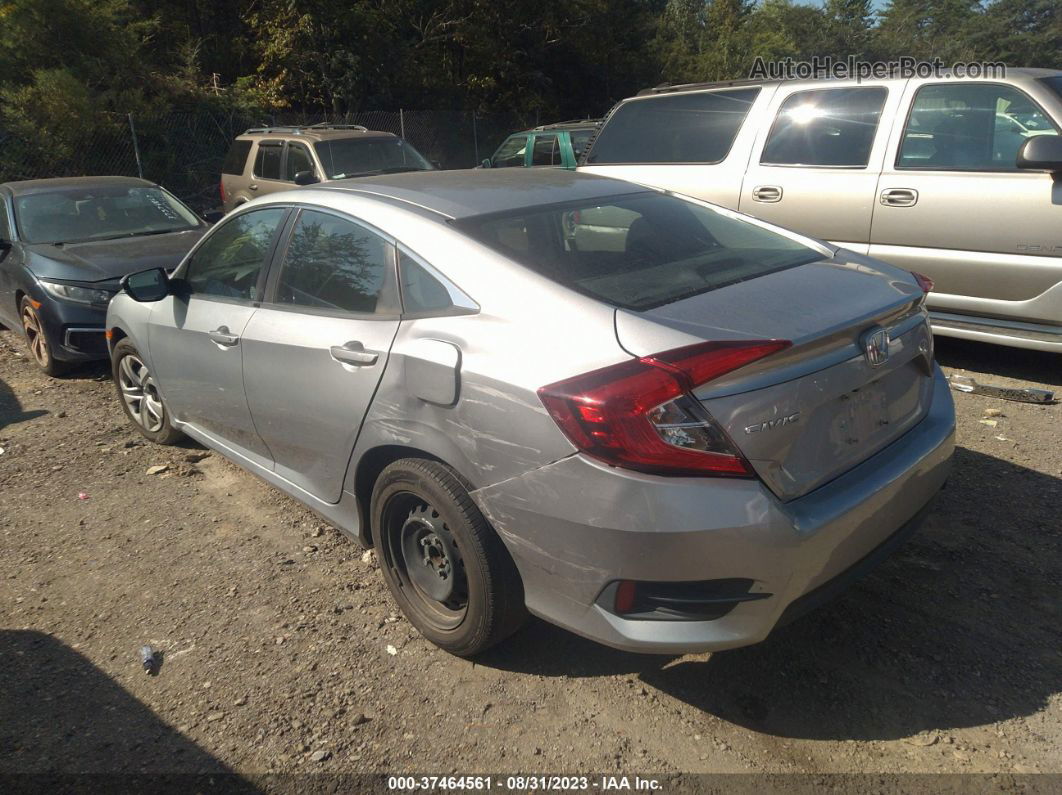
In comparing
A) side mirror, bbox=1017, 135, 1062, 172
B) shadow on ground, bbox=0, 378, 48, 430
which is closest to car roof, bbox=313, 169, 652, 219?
side mirror, bbox=1017, 135, 1062, 172

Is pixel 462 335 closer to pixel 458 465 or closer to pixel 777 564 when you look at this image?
pixel 458 465

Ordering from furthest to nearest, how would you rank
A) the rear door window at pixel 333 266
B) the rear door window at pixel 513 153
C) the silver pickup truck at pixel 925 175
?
the rear door window at pixel 513 153
the silver pickup truck at pixel 925 175
the rear door window at pixel 333 266

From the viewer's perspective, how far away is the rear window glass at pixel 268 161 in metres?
12.1

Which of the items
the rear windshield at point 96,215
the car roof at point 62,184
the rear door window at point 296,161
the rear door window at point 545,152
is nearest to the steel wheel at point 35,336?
the rear windshield at point 96,215

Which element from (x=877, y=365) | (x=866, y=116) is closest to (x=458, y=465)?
(x=877, y=365)

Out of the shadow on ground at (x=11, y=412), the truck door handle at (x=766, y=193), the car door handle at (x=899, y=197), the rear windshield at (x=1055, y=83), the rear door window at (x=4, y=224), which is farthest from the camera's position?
the rear door window at (x=4, y=224)

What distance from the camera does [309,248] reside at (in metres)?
3.62

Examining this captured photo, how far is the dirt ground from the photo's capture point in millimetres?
2654

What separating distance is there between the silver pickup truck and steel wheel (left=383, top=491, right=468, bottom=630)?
165 inches

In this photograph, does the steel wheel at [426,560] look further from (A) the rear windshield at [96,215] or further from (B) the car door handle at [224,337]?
(A) the rear windshield at [96,215]

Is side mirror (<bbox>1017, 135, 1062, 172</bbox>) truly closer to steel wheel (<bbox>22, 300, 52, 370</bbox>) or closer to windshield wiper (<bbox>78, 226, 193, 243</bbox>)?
windshield wiper (<bbox>78, 226, 193, 243</bbox>)

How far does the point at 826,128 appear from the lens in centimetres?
619

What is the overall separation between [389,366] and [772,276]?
4.53 ft

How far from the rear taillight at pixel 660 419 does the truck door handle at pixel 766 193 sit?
14.5ft
